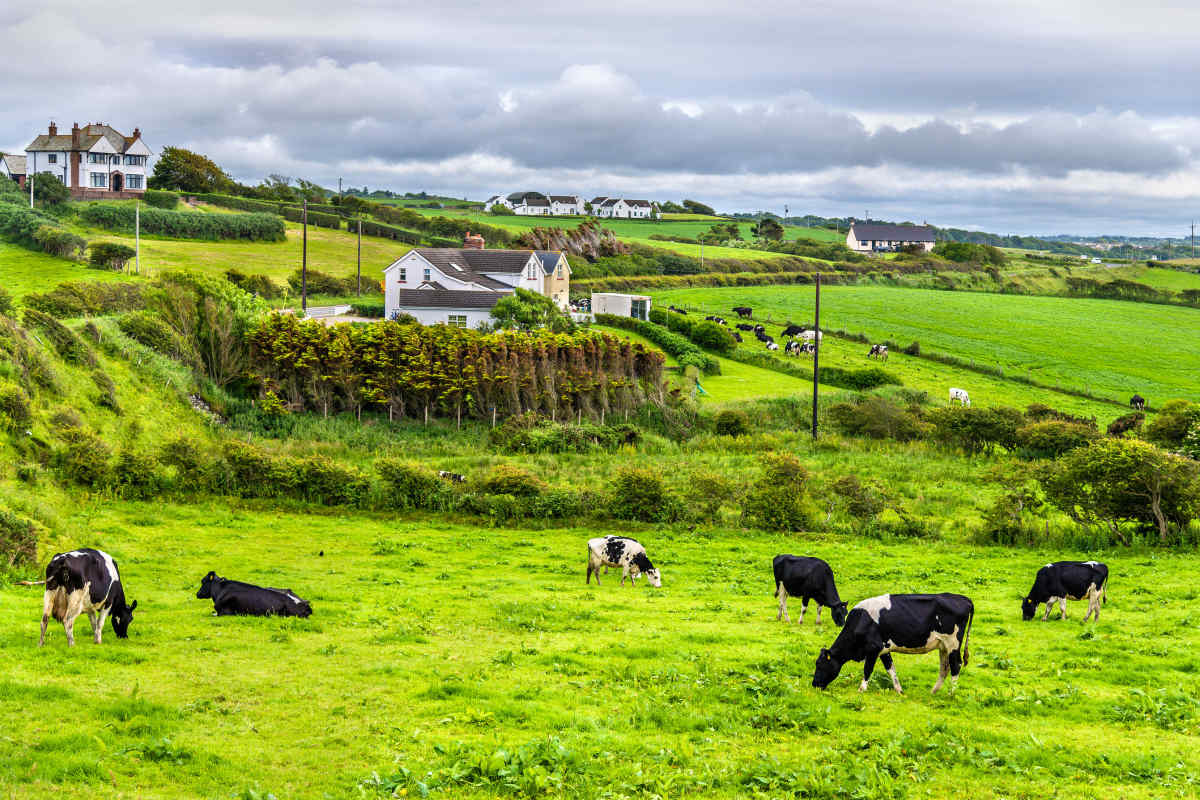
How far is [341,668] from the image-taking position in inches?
603

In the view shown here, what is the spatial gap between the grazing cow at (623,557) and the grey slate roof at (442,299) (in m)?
44.8

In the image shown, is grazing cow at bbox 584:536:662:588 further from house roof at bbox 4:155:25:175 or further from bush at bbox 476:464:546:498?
house roof at bbox 4:155:25:175

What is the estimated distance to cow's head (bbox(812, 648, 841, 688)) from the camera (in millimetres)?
14359

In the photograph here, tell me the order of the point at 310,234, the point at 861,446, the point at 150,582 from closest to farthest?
the point at 150,582, the point at 861,446, the point at 310,234

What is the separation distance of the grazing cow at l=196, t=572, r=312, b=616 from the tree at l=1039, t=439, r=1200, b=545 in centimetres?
2368

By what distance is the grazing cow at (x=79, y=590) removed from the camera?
49.7 feet

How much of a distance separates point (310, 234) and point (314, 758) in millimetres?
106499

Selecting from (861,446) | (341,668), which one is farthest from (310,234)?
(341,668)

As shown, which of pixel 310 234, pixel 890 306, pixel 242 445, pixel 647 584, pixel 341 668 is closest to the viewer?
pixel 341 668

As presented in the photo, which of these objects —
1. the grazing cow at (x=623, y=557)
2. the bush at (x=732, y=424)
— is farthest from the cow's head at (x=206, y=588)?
the bush at (x=732, y=424)

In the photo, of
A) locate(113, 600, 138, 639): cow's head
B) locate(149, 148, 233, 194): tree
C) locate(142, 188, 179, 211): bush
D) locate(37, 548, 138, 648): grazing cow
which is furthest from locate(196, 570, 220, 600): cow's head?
locate(149, 148, 233, 194): tree

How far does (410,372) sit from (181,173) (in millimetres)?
87193

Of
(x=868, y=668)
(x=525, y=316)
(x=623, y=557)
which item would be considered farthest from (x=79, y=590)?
(x=525, y=316)

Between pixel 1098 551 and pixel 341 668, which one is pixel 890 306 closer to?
pixel 1098 551
